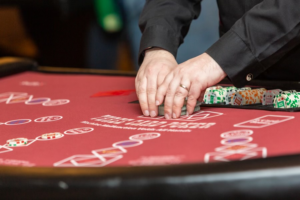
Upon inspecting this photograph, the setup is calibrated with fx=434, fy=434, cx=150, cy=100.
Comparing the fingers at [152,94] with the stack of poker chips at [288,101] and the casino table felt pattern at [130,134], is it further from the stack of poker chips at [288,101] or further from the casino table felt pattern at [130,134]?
the stack of poker chips at [288,101]

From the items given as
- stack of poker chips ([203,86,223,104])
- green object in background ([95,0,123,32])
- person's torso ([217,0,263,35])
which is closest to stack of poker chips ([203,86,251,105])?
stack of poker chips ([203,86,223,104])

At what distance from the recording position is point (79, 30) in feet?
14.1

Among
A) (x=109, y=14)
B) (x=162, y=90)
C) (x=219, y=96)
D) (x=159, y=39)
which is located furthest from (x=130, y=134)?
(x=109, y=14)

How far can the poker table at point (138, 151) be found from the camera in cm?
81

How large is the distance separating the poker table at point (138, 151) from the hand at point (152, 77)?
2.0 inches

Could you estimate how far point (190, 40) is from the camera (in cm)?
391

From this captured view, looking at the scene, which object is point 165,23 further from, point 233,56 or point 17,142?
point 17,142

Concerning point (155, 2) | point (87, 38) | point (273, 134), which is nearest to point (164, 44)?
point (155, 2)

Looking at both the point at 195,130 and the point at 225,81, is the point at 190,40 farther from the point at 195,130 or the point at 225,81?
the point at 195,130

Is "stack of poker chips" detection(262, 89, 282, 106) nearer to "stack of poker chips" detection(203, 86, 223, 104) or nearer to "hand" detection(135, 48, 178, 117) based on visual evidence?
"stack of poker chips" detection(203, 86, 223, 104)

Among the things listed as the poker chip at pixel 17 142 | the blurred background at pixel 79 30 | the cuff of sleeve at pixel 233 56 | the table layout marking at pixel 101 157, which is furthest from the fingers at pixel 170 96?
the blurred background at pixel 79 30

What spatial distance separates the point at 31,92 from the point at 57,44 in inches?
98.9

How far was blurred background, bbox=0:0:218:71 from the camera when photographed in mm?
4203

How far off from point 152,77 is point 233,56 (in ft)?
0.92
